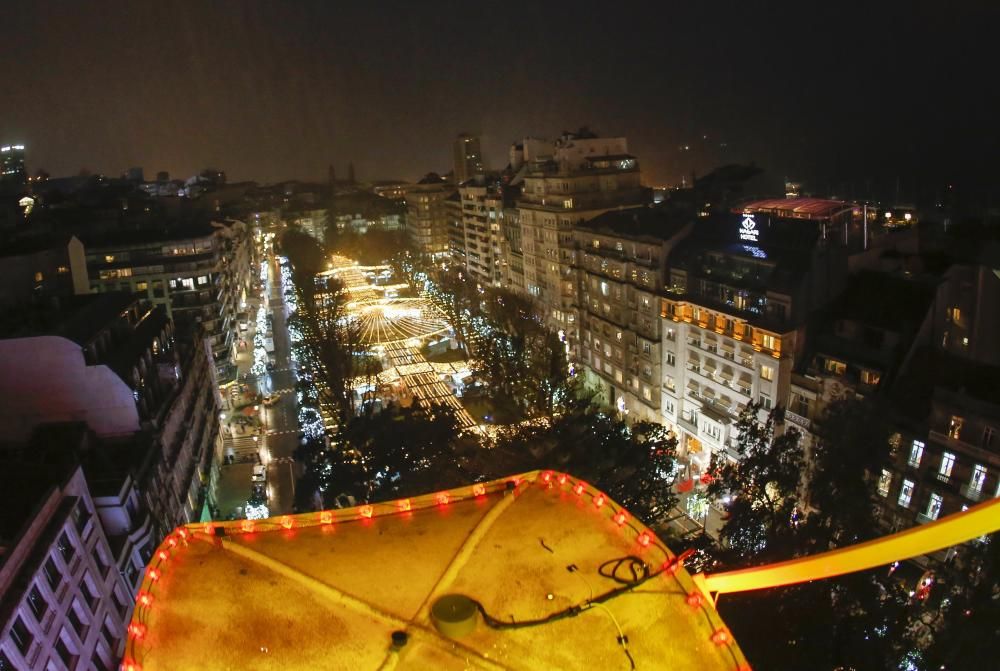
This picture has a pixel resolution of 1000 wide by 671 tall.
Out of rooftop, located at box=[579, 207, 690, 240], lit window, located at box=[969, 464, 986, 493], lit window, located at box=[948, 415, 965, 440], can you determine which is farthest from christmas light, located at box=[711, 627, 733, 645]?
rooftop, located at box=[579, 207, 690, 240]

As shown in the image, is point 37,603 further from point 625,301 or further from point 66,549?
point 625,301

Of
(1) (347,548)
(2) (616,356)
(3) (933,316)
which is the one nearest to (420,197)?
(2) (616,356)

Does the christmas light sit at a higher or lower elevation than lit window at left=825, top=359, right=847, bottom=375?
higher

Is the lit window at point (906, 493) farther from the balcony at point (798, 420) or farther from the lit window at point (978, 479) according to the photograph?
the balcony at point (798, 420)

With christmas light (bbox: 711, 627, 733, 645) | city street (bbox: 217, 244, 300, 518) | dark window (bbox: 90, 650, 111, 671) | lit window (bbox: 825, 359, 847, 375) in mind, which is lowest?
city street (bbox: 217, 244, 300, 518)

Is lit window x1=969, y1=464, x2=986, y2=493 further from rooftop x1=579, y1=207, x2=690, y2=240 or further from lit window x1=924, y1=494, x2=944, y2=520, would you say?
rooftop x1=579, y1=207, x2=690, y2=240

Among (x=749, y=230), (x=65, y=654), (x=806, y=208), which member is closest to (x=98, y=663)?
(x=65, y=654)

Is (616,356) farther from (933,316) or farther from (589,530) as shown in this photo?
(589,530)
